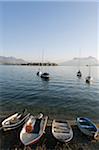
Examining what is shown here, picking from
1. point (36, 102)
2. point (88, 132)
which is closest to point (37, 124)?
point (88, 132)

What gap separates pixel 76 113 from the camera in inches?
893

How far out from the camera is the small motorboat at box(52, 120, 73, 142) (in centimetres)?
1420

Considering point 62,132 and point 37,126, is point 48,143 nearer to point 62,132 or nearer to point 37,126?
point 62,132

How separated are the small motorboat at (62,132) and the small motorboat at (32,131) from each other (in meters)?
Answer: 0.91

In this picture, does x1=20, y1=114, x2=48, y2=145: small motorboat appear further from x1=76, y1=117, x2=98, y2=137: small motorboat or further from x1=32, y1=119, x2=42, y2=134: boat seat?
x1=76, y1=117, x2=98, y2=137: small motorboat

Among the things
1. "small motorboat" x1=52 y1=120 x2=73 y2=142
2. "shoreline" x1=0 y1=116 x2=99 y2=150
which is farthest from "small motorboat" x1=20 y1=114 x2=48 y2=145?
"small motorboat" x1=52 y1=120 x2=73 y2=142

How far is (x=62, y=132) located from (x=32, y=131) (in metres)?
2.20

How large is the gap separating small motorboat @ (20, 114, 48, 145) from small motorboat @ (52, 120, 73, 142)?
2.99ft

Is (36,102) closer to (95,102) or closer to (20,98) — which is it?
(20,98)

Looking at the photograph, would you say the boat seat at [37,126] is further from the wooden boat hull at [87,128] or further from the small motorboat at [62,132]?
the wooden boat hull at [87,128]

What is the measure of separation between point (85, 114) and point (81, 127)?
6.92 meters

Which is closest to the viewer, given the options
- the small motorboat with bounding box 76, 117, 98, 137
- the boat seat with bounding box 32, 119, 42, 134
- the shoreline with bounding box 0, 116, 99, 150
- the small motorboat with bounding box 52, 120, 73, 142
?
the shoreline with bounding box 0, 116, 99, 150

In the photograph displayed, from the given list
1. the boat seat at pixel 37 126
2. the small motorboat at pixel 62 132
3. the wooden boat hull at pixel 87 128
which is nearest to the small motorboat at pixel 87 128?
the wooden boat hull at pixel 87 128

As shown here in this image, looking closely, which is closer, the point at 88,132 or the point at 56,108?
the point at 88,132
